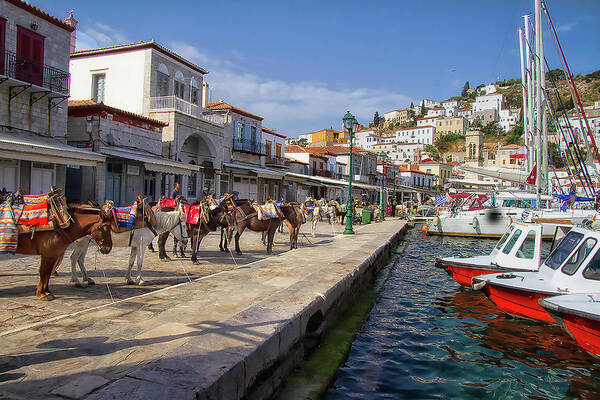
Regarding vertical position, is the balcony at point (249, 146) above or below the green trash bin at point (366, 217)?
above

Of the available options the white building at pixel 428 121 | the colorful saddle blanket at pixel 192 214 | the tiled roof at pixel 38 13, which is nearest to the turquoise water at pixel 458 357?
the colorful saddle blanket at pixel 192 214

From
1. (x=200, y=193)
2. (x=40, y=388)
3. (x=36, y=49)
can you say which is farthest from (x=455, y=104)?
(x=40, y=388)

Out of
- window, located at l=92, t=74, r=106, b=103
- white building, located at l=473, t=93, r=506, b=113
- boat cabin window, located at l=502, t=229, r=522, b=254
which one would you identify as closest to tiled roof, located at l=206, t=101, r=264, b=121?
window, located at l=92, t=74, r=106, b=103

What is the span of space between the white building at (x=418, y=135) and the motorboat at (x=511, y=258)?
381ft

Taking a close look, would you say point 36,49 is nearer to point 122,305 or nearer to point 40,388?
point 122,305

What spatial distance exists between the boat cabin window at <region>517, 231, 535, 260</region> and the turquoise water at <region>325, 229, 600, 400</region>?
1439mm

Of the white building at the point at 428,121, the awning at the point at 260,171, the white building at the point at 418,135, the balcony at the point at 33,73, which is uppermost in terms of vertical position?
the white building at the point at 428,121

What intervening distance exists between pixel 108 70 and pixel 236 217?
17.2 m

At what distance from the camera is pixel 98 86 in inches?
955

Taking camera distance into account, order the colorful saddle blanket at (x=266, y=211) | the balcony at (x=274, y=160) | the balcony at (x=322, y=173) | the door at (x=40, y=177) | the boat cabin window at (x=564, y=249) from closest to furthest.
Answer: the boat cabin window at (x=564, y=249) < the colorful saddle blanket at (x=266, y=211) < the door at (x=40, y=177) < the balcony at (x=274, y=160) < the balcony at (x=322, y=173)

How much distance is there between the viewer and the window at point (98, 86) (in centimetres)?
2405

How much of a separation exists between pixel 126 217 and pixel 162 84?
18.9 m

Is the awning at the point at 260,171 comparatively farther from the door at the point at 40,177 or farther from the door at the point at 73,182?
the door at the point at 40,177

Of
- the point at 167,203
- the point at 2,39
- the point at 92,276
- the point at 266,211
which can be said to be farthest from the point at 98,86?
the point at 92,276
